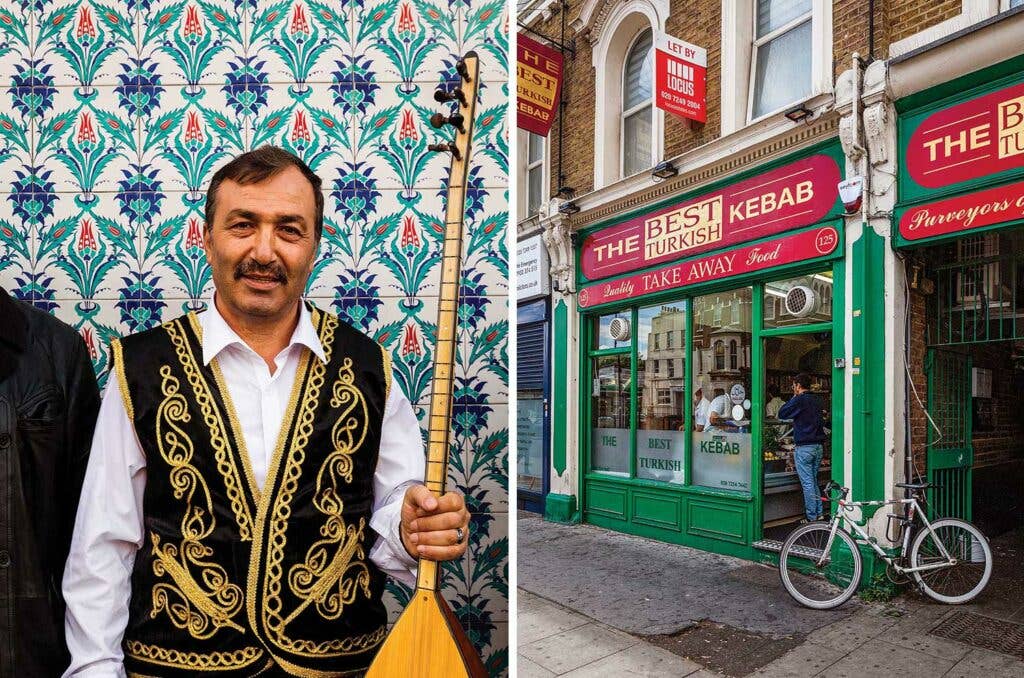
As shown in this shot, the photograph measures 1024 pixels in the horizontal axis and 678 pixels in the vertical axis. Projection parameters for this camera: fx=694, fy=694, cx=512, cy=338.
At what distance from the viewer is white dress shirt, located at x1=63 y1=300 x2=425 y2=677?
1309 millimetres

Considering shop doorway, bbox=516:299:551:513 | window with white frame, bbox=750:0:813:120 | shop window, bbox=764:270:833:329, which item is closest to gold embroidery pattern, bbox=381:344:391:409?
shop doorway, bbox=516:299:551:513

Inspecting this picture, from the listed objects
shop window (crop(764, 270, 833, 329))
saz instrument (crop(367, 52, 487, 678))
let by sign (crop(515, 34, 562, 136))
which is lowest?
saz instrument (crop(367, 52, 487, 678))

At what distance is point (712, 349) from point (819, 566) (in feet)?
1.65

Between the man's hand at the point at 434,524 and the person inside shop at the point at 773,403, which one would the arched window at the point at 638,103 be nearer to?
the person inside shop at the point at 773,403

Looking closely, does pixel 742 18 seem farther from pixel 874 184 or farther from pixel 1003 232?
pixel 1003 232

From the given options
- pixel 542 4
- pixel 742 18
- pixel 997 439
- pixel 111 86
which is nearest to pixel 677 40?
pixel 742 18

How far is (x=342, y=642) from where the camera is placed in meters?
1.39

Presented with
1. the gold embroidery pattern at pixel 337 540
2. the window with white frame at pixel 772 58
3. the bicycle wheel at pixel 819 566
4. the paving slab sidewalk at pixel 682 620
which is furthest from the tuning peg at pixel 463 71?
the bicycle wheel at pixel 819 566

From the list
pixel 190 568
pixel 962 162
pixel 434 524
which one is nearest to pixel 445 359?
pixel 434 524

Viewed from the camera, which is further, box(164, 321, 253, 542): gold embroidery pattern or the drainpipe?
box(164, 321, 253, 542): gold embroidery pattern

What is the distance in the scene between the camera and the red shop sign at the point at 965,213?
109 centimetres

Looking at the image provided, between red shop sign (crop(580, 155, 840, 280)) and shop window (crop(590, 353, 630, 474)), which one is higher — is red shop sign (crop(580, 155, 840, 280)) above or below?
above

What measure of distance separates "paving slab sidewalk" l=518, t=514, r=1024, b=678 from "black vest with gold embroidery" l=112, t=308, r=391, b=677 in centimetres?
49

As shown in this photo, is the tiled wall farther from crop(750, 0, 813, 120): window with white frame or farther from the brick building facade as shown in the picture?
crop(750, 0, 813, 120): window with white frame
